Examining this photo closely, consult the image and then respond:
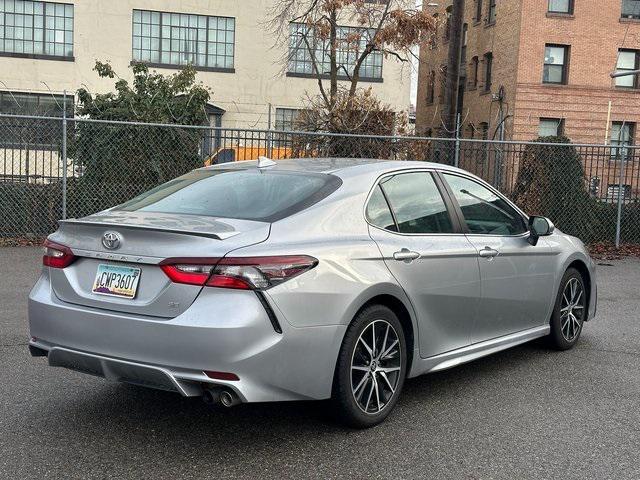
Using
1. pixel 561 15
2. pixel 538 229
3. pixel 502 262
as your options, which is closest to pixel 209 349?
pixel 502 262

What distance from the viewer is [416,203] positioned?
4668 mm

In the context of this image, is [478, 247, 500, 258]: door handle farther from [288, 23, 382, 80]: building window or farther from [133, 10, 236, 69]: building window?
[133, 10, 236, 69]: building window

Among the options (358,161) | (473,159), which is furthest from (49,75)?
(358,161)

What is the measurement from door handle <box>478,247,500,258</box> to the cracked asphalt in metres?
0.94

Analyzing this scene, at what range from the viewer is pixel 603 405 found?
466cm

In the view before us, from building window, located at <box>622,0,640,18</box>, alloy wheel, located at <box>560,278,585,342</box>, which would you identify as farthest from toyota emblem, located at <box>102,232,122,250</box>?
building window, located at <box>622,0,640,18</box>

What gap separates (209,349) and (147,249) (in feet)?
2.11

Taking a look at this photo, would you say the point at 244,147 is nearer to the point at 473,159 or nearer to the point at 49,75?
the point at 473,159

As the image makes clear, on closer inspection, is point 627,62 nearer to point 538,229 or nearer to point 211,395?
point 538,229

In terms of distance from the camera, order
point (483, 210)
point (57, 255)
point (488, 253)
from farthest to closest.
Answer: point (483, 210) → point (488, 253) → point (57, 255)

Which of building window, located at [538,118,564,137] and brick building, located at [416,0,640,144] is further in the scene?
building window, located at [538,118,564,137]

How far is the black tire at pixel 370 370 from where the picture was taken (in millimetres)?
3883

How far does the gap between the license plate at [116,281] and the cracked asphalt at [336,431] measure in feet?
2.79

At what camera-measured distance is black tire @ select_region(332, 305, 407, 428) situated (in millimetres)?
3883
